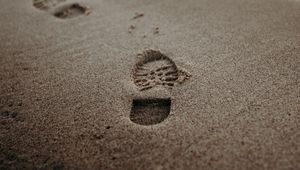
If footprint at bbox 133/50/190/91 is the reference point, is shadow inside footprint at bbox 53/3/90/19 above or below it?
above

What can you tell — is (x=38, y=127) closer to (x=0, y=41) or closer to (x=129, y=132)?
(x=129, y=132)

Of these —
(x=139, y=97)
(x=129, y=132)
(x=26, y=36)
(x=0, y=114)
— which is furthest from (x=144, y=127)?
(x=26, y=36)

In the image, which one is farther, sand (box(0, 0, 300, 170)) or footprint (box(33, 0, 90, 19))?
footprint (box(33, 0, 90, 19))

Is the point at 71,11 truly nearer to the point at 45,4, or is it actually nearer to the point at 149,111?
the point at 45,4

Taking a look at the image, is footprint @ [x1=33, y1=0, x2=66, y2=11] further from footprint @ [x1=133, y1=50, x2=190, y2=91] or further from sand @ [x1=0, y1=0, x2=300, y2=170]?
footprint @ [x1=133, y1=50, x2=190, y2=91]

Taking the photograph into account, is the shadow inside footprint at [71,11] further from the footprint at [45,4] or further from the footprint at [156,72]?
the footprint at [156,72]

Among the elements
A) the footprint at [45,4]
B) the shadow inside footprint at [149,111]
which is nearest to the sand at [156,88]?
the shadow inside footprint at [149,111]

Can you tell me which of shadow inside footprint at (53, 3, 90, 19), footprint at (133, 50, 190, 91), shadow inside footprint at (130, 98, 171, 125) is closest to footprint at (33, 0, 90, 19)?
shadow inside footprint at (53, 3, 90, 19)

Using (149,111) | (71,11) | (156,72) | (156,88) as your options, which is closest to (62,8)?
(71,11)
